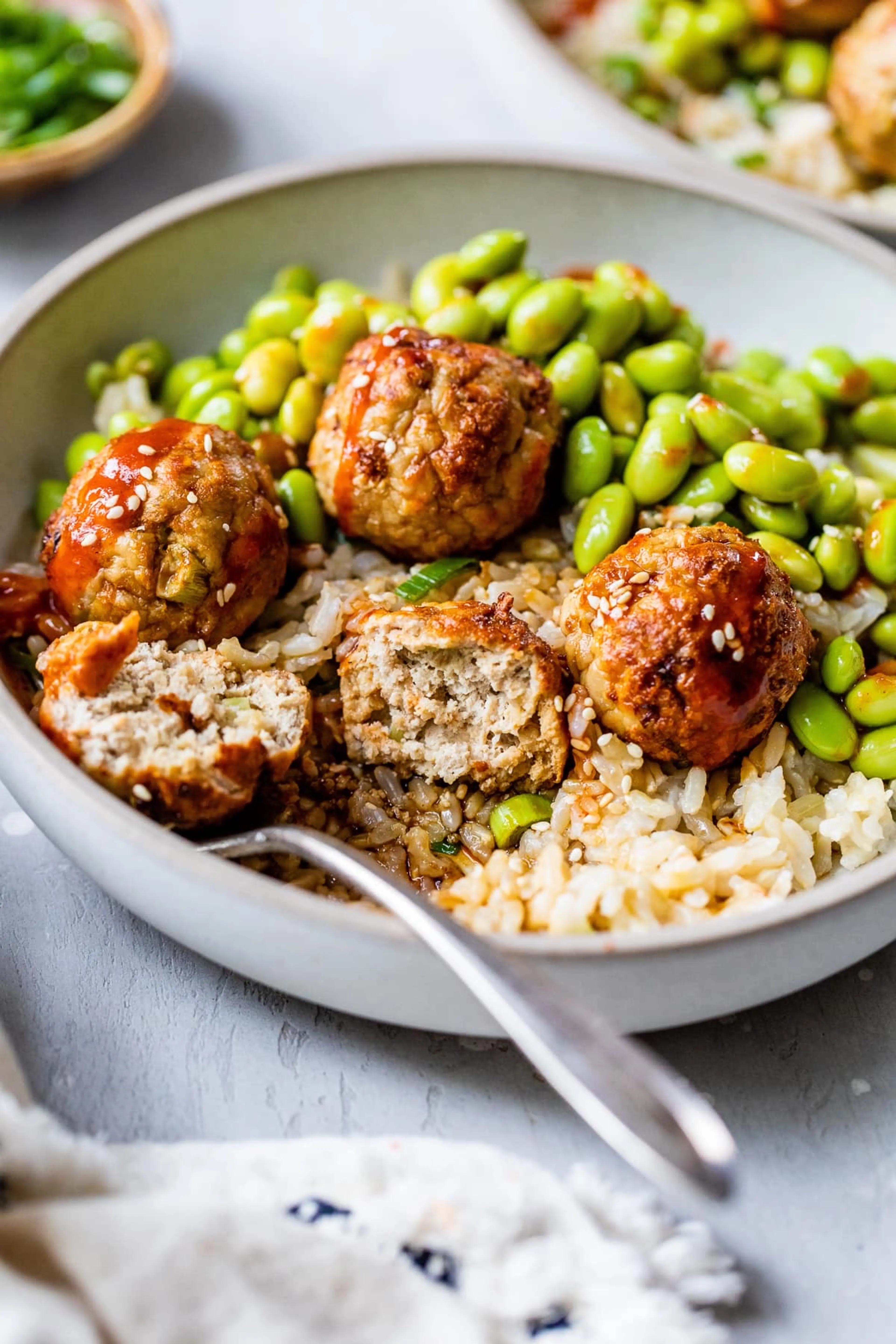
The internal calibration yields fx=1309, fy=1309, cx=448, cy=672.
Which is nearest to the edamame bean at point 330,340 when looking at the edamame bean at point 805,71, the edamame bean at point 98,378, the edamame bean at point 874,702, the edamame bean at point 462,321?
the edamame bean at point 462,321

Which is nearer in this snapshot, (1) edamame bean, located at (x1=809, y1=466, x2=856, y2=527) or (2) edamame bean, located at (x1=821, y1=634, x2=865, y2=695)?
(2) edamame bean, located at (x1=821, y1=634, x2=865, y2=695)

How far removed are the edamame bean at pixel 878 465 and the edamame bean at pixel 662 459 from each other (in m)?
0.75

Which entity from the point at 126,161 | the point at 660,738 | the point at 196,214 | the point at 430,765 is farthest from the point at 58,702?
the point at 126,161

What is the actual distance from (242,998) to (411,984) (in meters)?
0.72

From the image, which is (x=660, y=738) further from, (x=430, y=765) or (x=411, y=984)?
(x=411, y=984)

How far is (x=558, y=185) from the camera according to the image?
5242 mm

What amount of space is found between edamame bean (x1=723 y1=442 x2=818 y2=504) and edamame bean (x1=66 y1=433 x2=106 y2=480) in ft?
6.66

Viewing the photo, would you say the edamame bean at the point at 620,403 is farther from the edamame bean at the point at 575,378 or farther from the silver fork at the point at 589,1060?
the silver fork at the point at 589,1060

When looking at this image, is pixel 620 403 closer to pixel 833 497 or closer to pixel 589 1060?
pixel 833 497

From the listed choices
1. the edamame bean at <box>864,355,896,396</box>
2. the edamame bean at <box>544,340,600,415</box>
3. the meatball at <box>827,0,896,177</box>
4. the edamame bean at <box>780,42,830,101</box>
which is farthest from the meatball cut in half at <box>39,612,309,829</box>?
the edamame bean at <box>780,42,830,101</box>

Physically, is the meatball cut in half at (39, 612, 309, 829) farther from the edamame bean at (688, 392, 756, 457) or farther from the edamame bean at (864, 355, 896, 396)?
the edamame bean at (864, 355, 896, 396)

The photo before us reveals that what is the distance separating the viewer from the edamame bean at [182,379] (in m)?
4.68

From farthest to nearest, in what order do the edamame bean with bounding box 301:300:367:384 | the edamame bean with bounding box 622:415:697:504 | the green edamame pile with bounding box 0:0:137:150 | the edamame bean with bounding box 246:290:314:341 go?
1. the green edamame pile with bounding box 0:0:137:150
2. the edamame bean with bounding box 246:290:314:341
3. the edamame bean with bounding box 301:300:367:384
4. the edamame bean with bounding box 622:415:697:504

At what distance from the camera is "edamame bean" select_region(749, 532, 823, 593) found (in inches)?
158
